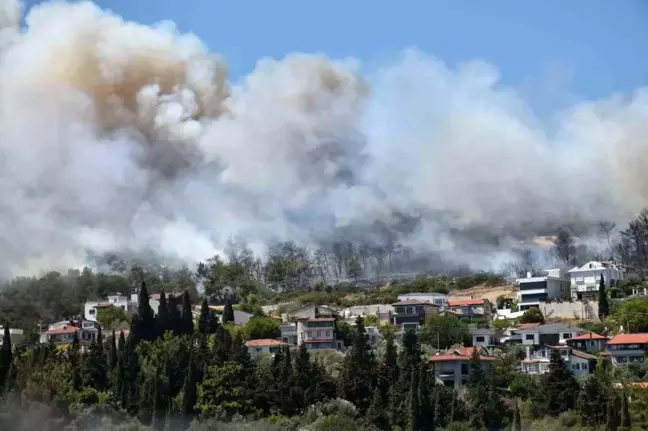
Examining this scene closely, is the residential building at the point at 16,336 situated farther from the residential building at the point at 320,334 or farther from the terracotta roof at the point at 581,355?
the terracotta roof at the point at 581,355

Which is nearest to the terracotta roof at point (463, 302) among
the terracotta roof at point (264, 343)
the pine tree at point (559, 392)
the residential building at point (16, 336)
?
the terracotta roof at point (264, 343)

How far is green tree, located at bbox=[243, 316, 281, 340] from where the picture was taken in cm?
4931

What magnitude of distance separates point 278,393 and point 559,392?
9168 millimetres

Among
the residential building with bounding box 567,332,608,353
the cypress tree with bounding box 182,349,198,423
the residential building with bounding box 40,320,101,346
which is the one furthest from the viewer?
the residential building with bounding box 40,320,101,346

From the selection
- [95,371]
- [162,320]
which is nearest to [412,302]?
[162,320]

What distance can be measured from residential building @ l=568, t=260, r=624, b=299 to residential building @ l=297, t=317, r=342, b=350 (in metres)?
14.6

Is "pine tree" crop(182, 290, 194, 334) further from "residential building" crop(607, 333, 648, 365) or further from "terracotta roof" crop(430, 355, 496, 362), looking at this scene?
"residential building" crop(607, 333, 648, 365)

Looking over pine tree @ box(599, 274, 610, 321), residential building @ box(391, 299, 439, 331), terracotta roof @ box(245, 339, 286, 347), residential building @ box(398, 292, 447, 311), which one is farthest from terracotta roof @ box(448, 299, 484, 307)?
terracotta roof @ box(245, 339, 286, 347)

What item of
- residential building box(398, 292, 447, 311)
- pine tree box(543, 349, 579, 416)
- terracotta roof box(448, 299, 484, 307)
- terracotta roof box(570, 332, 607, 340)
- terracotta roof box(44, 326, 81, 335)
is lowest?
pine tree box(543, 349, 579, 416)

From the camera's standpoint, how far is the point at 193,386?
128 ft

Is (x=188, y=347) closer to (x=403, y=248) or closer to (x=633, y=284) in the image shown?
(x=633, y=284)

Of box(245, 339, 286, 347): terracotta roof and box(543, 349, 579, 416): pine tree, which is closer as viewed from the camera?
box(543, 349, 579, 416): pine tree

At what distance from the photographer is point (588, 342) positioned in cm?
4544

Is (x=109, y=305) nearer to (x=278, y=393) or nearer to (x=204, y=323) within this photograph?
(x=204, y=323)
